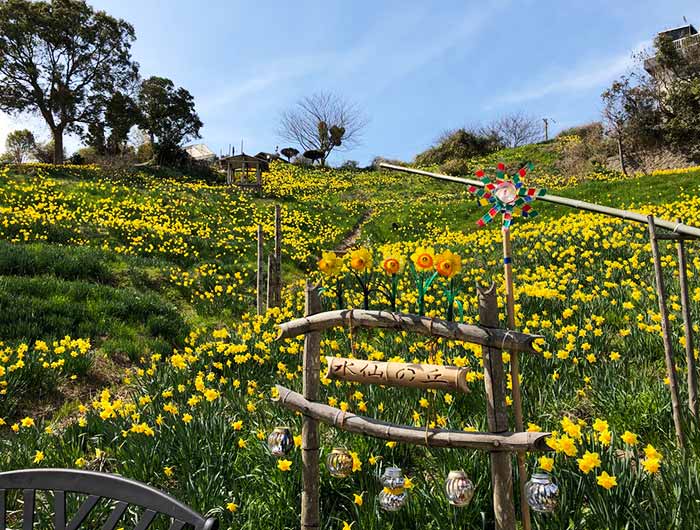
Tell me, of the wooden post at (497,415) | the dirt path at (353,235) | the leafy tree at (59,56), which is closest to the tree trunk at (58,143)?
the leafy tree at (59,56)

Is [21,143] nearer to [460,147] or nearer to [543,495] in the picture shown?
[460,147]

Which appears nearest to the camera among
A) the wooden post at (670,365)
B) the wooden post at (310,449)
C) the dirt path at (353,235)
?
the wooden post at (310,449)

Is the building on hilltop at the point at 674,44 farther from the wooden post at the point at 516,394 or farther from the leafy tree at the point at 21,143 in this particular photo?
the leafy tree at the point at 21,143

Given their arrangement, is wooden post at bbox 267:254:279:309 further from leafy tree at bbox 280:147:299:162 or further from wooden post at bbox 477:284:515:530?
leafy tree at bbox 280:147:299:162

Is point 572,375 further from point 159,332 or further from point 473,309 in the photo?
point 159,332

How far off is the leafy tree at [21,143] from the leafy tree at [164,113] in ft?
56.1

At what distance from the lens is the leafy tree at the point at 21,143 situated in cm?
4106

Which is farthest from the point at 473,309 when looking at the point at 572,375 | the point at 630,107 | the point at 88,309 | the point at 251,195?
the point at 630,107

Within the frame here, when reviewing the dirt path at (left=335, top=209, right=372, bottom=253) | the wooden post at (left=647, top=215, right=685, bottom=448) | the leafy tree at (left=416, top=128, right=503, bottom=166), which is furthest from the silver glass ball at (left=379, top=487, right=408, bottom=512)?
the leafy tree at (left=416, top=128, right=503, bottom=166)

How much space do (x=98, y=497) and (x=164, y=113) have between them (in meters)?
35.3

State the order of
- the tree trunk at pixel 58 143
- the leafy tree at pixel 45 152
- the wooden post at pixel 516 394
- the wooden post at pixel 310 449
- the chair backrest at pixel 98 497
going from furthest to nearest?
the leafy tree at pixel 45 152, the tree trunk at pixel 58 143, the wooden post at pixel 310 449, the wooden post at pixel 516 394, the chair backrest at pixel 98 497

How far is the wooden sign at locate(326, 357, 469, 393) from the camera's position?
2.03 m

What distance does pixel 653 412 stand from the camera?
10.4ft

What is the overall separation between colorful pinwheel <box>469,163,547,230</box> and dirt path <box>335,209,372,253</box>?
12.8 meters
